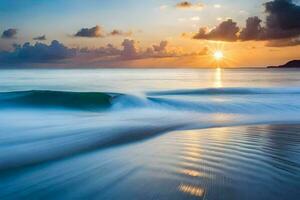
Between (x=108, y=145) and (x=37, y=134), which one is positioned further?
(x=37, y=134)

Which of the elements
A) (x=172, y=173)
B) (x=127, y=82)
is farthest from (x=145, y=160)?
(x=127, y=82)

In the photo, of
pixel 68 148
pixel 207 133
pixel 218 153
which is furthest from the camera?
pixel 207 133

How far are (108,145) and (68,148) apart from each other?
0.98m

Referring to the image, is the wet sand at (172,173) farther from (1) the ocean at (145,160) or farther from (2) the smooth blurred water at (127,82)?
(2) the smooth blurred water at (127,82)

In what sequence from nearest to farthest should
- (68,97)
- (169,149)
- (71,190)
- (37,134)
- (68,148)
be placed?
1. (71,190)
2. (169,149)
3. (68,148)
4. (37,134)
5. (68,97)

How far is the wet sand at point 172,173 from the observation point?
4977mm

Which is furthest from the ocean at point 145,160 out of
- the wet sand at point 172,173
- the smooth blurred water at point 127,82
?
the smooth blurred water at point 127,82

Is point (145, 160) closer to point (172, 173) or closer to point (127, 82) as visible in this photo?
point (172, 173)

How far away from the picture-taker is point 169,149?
25.5 feet

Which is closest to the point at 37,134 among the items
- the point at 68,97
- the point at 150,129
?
the point at 150,129

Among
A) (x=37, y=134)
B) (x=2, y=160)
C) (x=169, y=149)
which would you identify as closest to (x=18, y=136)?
(x=37, y=134)

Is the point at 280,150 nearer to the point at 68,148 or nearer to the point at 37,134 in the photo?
the point at 68,148

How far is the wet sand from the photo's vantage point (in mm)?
4977

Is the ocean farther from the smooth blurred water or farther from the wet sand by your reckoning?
the smooth blurred water
